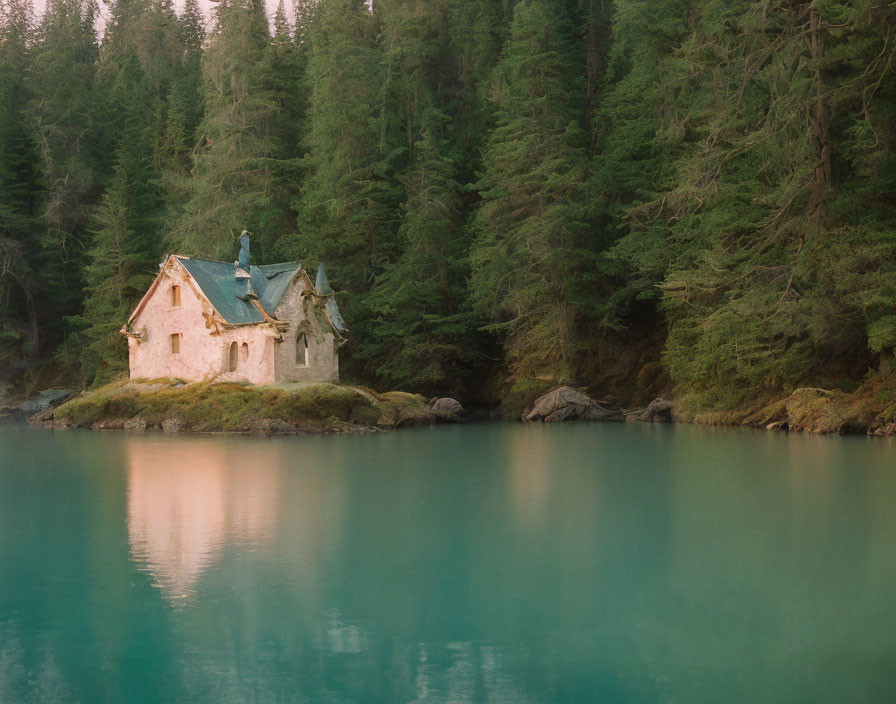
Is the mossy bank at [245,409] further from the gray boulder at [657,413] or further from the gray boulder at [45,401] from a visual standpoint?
the gray boulder at [45,401]

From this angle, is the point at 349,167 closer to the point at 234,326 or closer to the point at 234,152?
the point at 234,152

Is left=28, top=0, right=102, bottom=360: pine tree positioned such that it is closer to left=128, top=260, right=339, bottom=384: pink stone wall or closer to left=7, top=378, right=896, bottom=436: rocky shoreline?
left=128, top=260, right=339, bottom=384: pink stone wall

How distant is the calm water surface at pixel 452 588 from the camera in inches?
189

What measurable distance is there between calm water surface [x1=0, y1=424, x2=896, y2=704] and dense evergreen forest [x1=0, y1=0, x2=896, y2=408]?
1296cm

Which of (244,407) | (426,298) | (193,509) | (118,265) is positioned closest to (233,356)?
(244,407)

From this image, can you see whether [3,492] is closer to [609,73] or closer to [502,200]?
[502,200]

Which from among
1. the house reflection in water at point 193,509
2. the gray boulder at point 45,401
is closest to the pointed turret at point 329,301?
the house reflection in water at point 193,509

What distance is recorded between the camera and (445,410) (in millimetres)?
31859

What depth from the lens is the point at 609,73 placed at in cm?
3838

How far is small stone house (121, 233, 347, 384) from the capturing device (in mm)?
30922

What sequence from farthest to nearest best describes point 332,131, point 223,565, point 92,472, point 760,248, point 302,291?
point 332,131, point 302,291, point 760,248, point 92,472, point 223,565

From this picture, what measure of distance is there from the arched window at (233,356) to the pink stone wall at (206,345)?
0.13 m

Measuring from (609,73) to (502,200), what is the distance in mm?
8232

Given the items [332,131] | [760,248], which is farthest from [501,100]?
[760,248]
